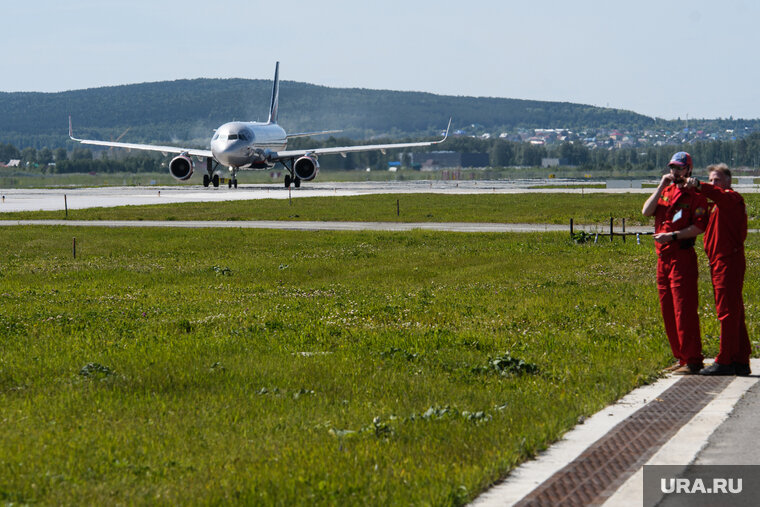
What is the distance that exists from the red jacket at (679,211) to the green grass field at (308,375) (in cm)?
166

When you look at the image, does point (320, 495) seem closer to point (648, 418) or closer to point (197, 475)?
point (197, 475)

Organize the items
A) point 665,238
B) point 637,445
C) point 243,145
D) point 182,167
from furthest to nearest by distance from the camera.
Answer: point 182,167, point 243,145, point 665,238, point 637,445

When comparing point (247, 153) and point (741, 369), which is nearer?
point (741, 369)

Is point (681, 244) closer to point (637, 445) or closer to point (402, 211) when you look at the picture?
point (637, 445)

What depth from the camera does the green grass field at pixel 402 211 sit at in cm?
4841

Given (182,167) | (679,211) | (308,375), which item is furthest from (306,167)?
(679,211)

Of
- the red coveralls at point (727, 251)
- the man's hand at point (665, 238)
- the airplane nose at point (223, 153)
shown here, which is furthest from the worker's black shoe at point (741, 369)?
the airplane nose at point (223, 153)

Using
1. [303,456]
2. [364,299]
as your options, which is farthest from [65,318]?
[303,456]

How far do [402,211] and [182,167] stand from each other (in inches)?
1200

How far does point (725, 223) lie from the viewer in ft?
38.5

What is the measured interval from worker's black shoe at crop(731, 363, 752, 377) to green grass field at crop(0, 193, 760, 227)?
102 ft

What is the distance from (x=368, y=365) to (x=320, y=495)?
5.21m

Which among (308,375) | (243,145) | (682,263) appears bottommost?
(308,375)

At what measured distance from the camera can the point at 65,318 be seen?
1702 cm
